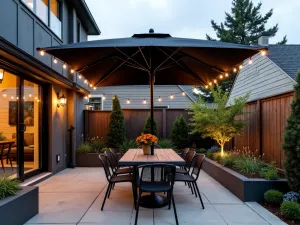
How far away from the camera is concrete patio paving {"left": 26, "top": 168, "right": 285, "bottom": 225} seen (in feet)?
12.4

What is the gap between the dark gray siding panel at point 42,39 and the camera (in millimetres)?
5847

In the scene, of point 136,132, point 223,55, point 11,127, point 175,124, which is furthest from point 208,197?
point 136,132

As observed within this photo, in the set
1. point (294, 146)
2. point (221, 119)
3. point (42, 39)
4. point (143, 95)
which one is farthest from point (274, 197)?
point (143, 95)

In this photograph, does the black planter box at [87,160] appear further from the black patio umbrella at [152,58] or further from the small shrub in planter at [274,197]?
the small shrub in planter at [274,197]

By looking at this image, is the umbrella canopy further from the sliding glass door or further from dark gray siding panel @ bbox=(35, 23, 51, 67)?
the sliding glass door

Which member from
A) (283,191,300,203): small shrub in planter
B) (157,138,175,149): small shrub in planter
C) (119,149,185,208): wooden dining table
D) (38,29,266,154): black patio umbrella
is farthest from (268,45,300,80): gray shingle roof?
(119,149,185,208): wooden dining table

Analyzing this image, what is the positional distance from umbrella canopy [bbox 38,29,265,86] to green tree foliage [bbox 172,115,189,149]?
10.1 ft

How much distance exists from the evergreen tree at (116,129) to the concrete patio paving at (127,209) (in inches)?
126

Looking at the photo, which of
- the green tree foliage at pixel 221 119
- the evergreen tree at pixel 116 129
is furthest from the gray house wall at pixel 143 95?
the green tree foliage at pixel 221 119

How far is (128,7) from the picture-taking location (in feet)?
68.4

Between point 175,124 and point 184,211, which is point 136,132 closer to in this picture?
point 175,124

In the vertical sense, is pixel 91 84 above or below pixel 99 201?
above

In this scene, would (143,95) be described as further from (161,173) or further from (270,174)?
(270,174)

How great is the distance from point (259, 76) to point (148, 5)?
13054 millimetres
